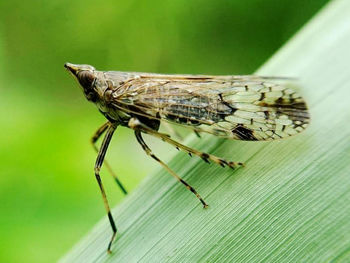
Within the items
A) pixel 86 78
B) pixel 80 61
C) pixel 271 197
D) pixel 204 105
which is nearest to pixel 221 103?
pixel 204 105

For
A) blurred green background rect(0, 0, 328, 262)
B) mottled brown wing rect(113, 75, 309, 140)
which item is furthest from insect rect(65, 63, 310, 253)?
blurred green background rect(0, 0, 328, 262)

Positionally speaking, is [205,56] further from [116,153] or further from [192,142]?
[192,142]

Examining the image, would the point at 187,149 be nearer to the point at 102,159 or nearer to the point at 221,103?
the point at 221,103

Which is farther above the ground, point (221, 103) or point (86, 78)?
point (221, 103)

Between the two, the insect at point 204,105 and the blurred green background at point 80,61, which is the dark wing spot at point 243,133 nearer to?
the insect at point 204,105

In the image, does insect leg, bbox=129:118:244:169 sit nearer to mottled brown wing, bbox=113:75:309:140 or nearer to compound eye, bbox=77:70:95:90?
mottled brown wing, bbox=113:75:309:140

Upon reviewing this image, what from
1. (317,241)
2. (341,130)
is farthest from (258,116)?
(317,241)

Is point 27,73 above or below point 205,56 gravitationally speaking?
below
